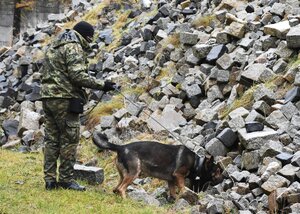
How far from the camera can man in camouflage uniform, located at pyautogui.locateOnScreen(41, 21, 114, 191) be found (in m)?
8.29

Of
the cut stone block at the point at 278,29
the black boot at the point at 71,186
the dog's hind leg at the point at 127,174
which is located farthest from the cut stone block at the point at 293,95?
the black boot at the point at 71,186

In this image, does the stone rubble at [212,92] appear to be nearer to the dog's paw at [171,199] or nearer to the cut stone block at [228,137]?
the cut stone block at [228,137]

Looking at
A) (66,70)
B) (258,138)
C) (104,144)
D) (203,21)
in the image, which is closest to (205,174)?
(258,138)

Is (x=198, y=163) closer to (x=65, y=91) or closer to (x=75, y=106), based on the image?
(x=75, y=106)

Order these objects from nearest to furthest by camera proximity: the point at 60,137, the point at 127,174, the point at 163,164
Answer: the point at 60,137 < the point at 127,174 < the point at 163,164

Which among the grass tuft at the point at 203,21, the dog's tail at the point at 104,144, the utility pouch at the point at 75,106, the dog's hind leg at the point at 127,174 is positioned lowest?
the dog's hind leg at the point at 127,174

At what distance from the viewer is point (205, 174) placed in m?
9.09

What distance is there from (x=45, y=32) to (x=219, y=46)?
30.3 feet

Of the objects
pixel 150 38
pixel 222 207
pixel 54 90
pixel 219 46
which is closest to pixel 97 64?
pixel 150 38

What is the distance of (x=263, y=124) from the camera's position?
9430 mm

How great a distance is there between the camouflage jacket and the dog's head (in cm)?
186

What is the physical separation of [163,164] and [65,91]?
174 cm

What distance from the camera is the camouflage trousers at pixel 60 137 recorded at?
A: 836 cm

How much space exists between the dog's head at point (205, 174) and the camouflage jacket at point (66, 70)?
1.86 metres
